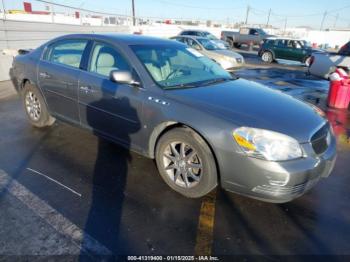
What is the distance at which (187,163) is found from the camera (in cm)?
299

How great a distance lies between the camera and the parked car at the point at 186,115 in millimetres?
2588

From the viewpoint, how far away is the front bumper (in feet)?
8.24

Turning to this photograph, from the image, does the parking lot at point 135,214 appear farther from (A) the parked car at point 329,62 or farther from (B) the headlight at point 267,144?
(A) the parked car at point 329,62

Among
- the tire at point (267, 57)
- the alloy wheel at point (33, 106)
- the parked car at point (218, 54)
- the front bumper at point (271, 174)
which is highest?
the front bumper at point (271, 174)

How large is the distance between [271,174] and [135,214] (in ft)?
4.38

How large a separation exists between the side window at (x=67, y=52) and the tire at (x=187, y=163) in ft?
6.04

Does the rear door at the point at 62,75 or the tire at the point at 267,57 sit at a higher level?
the rear door at the point at 62,75

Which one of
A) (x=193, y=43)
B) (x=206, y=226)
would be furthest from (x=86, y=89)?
(x=193, y=43)

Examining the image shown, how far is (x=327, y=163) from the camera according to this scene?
9.16 ft

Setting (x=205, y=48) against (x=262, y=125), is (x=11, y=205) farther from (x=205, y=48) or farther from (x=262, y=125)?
(x=205, y=48)

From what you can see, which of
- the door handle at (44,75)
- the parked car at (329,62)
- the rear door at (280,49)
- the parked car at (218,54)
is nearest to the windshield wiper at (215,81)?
the door handle at (44,75)

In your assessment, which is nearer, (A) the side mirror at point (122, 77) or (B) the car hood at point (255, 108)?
(B) the car hood at point (255, 108)

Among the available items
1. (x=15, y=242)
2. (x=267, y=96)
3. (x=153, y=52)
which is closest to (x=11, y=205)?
(x=15, y=242)

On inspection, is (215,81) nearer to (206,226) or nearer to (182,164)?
(182,164)
